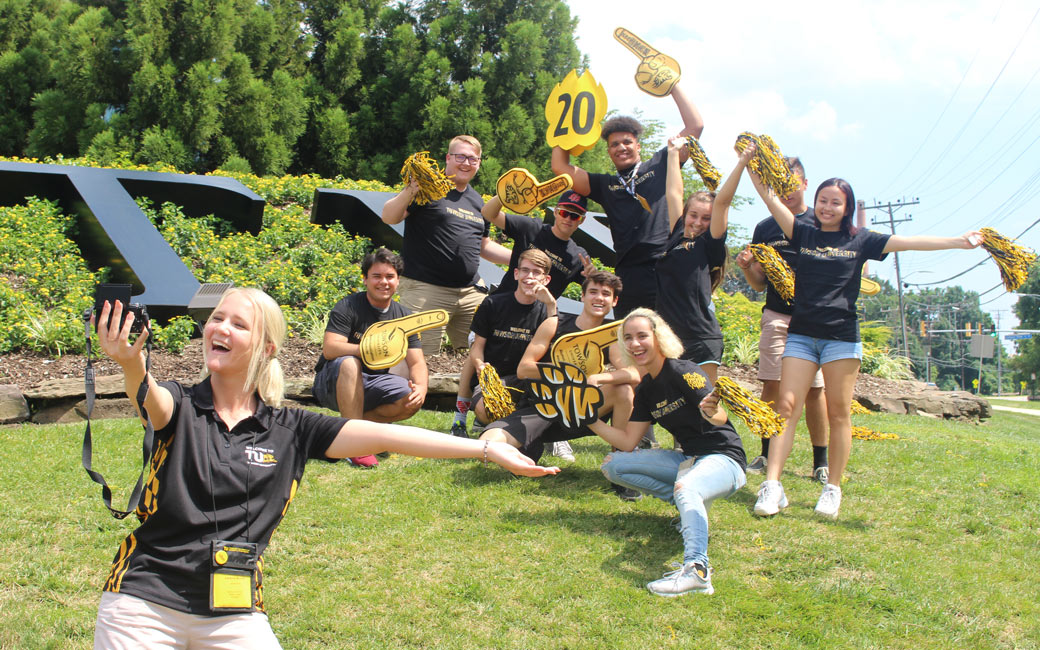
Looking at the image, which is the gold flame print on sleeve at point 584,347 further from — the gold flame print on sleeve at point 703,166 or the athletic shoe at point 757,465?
the athletic shoe at point 757,465

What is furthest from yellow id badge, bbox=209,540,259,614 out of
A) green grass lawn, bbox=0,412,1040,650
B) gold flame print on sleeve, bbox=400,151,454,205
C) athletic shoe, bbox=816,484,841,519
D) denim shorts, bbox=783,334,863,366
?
gold flame print on sleeve, bbox=400,151,454,205

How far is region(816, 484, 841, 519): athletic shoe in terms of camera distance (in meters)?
4.25

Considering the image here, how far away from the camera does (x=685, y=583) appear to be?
3.28 metres

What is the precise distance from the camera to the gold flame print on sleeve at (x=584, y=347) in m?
4.45

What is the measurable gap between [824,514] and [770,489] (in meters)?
0.31

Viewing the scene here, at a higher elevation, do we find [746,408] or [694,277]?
[694,277]

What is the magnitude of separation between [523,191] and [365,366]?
1.63 m

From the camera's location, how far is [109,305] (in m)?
1.89

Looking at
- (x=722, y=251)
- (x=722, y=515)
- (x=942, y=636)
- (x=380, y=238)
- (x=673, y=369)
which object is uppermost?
(x=380, y=238)

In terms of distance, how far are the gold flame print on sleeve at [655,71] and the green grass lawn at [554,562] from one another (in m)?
2.57

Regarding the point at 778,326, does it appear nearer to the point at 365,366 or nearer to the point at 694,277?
the point at 694,277

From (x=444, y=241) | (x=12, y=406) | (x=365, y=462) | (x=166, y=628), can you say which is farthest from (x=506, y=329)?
(x=12, y=406)

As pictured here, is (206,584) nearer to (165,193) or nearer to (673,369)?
(673,369)

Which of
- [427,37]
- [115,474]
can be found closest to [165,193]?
[115,474]
